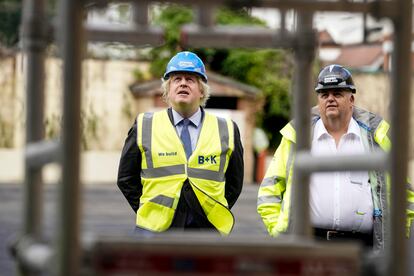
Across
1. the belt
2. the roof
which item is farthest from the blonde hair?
the roof

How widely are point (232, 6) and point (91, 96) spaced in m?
34.1

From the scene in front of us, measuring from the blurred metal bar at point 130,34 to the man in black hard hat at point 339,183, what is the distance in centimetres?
263

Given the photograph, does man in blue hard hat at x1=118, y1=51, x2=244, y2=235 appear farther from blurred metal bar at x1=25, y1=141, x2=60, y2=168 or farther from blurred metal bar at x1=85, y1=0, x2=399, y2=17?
blurred metal bar at x1=85, y1=0, x2=399, y2=17

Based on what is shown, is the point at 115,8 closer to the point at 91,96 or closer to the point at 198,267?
the point at 198,267

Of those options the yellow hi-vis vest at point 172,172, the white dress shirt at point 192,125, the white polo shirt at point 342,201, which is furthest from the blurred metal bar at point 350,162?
the white dress shirt at point 192,125

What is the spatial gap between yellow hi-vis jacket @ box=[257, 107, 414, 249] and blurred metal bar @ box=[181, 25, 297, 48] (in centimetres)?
253

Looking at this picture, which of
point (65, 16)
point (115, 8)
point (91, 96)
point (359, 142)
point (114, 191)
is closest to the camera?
point (65, 16)

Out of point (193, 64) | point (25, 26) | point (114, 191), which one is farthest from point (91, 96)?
point (25, 26)

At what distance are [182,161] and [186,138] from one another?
17 centimetres

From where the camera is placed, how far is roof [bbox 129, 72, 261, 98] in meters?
38.6

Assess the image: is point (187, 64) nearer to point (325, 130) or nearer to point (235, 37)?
point (325, 130)

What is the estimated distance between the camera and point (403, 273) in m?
2.92

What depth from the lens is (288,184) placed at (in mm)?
5922

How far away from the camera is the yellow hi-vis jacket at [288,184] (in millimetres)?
6051
